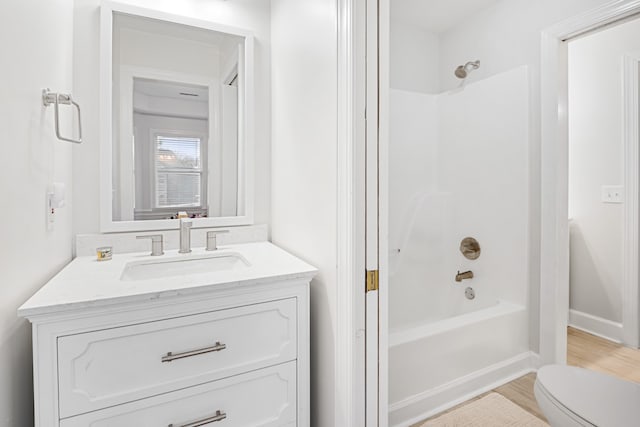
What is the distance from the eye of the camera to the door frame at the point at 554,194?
6.13 ft

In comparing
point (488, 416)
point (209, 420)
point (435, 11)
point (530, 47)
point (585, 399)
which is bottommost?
point (488, 416)

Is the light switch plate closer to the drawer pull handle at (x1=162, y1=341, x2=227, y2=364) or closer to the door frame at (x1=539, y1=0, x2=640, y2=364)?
the door frame at (x1=539, y1=0, x2=640, y2=364)

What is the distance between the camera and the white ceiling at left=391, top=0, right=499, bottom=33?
2236 millimetres

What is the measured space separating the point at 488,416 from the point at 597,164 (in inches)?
80.5

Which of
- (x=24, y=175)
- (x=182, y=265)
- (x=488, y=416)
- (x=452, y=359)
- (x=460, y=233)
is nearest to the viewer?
(x=24, y=175)

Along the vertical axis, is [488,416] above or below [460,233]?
below

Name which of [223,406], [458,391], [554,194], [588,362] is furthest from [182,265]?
[588,362]

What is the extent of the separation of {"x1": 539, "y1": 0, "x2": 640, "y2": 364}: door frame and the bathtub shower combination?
11 centimetres

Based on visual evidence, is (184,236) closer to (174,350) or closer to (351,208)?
(174,350)

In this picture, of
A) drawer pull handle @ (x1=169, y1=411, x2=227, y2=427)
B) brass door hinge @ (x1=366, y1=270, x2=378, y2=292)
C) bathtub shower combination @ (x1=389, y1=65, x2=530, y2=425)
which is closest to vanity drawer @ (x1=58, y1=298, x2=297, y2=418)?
drawer pull handle @ (x1=169, y1=411, x2=227, y2=427)

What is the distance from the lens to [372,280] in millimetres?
1117

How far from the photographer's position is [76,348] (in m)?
0.89

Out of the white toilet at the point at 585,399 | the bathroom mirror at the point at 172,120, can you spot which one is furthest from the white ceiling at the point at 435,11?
the white toilet at the point at 585,399

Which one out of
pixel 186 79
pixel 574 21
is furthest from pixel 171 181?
pixel 574 21
